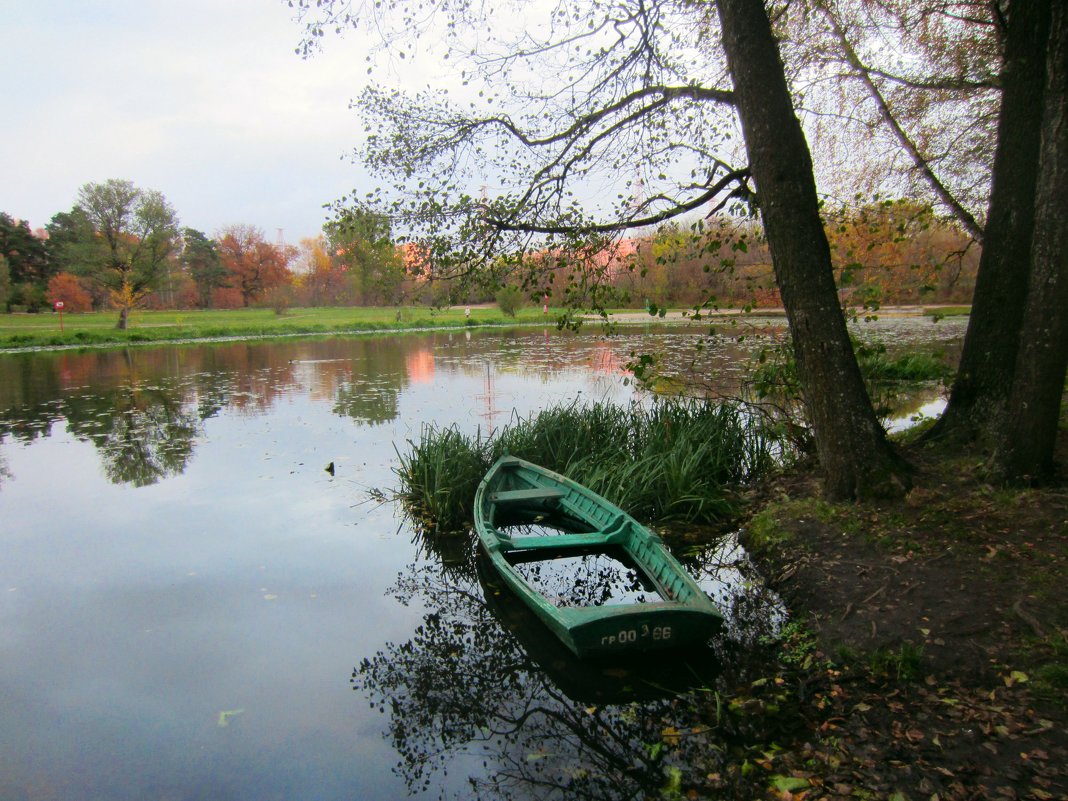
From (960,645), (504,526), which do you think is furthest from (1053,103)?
(504,526)

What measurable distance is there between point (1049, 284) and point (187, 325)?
128ft

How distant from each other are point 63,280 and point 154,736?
4945cm

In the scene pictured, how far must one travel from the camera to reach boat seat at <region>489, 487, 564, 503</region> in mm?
6734

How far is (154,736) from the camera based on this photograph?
12.8 feet

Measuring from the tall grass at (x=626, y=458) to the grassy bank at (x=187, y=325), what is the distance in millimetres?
21954

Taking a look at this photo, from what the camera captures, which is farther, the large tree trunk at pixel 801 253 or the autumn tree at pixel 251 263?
the autumn tree at pixel 251 263

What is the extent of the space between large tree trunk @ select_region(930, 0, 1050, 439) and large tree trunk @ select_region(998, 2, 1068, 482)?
1.17ft

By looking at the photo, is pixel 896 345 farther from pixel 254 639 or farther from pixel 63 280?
pixel 63 280

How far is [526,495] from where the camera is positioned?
679 cm

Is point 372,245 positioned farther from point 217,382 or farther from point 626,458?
point 217,382

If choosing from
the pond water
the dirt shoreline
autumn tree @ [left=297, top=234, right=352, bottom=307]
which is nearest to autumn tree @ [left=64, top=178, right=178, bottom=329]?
autumn tree @ [left=297, top=234, right=352, bottom=307]

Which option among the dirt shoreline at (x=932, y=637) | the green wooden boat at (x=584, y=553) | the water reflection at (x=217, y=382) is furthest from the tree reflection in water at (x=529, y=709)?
the water reflection at (x=217, y=382)

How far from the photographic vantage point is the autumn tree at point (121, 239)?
32625 millimetres

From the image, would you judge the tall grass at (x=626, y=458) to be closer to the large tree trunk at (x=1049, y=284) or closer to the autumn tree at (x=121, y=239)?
the large tree trunk at (x=1049, y=284)
